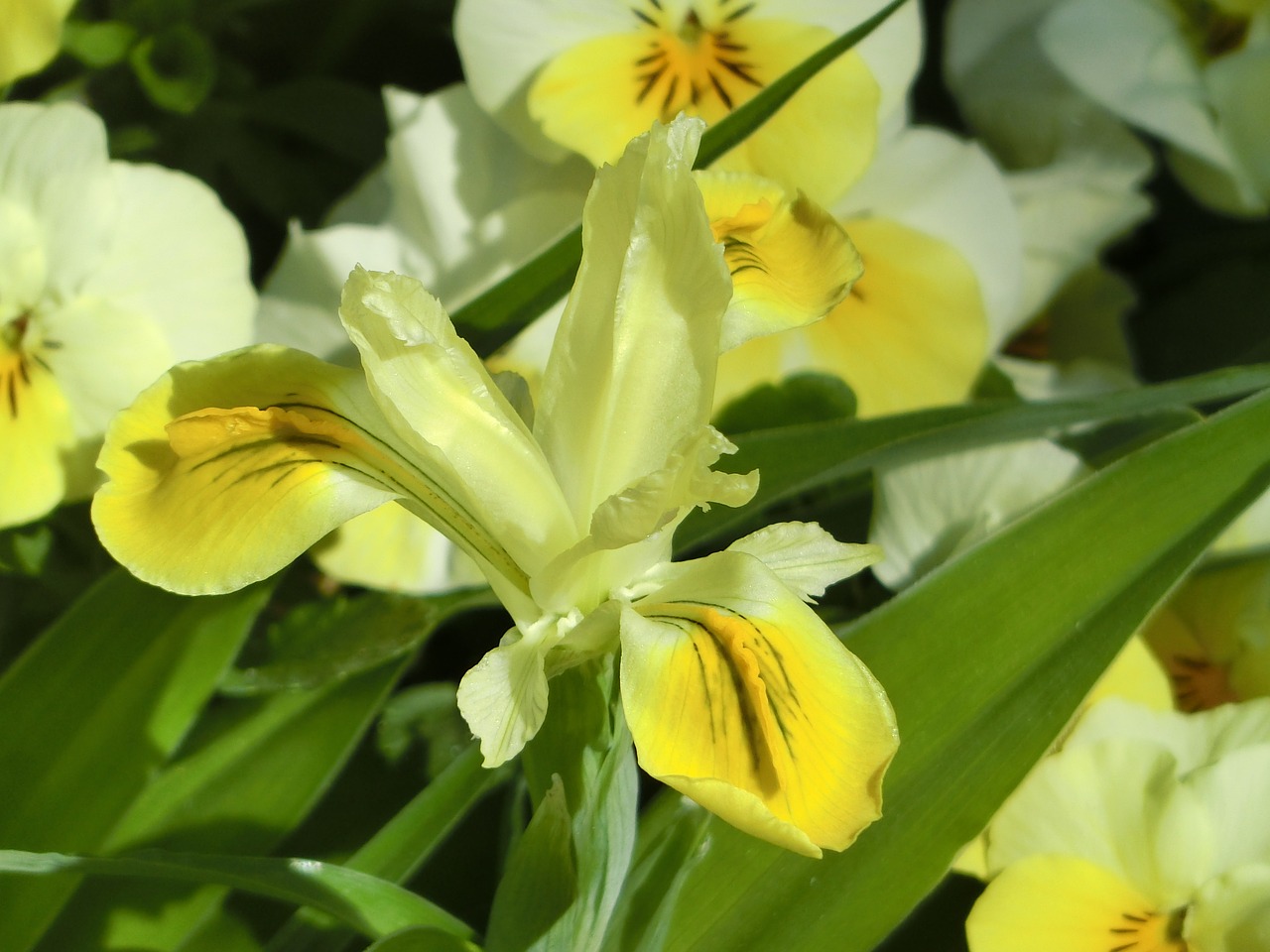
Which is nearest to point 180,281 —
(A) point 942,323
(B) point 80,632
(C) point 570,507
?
(B) point 80,632

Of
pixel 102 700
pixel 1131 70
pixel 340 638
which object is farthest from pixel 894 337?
pixel 102 700

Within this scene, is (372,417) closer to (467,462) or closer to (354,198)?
(467,462)

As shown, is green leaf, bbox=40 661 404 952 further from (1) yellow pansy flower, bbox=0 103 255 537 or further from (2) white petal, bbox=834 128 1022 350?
(2) white petal, bbox=834 128 1022 350

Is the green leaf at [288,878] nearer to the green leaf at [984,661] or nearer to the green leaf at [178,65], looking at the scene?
the green leaf at [984,661]

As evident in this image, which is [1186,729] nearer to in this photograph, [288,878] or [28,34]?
[288,878]

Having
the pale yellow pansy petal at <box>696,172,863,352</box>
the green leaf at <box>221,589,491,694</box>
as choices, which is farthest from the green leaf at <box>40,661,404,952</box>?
the pale yellow pansy petal at <box>696,172,863,352</box>
